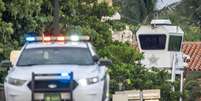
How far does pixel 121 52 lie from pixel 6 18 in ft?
13.4

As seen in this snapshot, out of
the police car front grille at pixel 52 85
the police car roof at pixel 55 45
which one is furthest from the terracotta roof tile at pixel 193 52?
the police car front grille at pixel 52 85

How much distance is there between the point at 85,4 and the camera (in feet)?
98.4

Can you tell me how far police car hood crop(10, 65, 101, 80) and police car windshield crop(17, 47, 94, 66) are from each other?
0.38 meters

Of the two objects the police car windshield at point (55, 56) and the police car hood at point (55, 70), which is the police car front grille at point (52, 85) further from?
A: the police car windshield at point (55, 56)

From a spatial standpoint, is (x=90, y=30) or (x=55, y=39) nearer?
(x=55, y=39)

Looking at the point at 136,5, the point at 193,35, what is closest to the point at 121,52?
the point at 136,5

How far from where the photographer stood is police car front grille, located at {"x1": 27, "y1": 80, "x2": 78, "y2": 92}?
1305 cm

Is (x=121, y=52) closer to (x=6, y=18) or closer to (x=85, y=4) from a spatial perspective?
(x=6, y=18)

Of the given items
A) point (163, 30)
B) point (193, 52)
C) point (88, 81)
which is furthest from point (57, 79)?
point (193, 52)

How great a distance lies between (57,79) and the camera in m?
13.1

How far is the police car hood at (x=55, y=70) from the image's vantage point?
13141mm

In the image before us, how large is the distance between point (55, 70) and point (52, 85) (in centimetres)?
29

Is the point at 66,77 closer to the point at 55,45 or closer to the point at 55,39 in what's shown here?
the point at 55,45

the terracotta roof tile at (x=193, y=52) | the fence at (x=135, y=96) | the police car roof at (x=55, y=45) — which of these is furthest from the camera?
the terracotta roof tile at (x=193, y=52)
